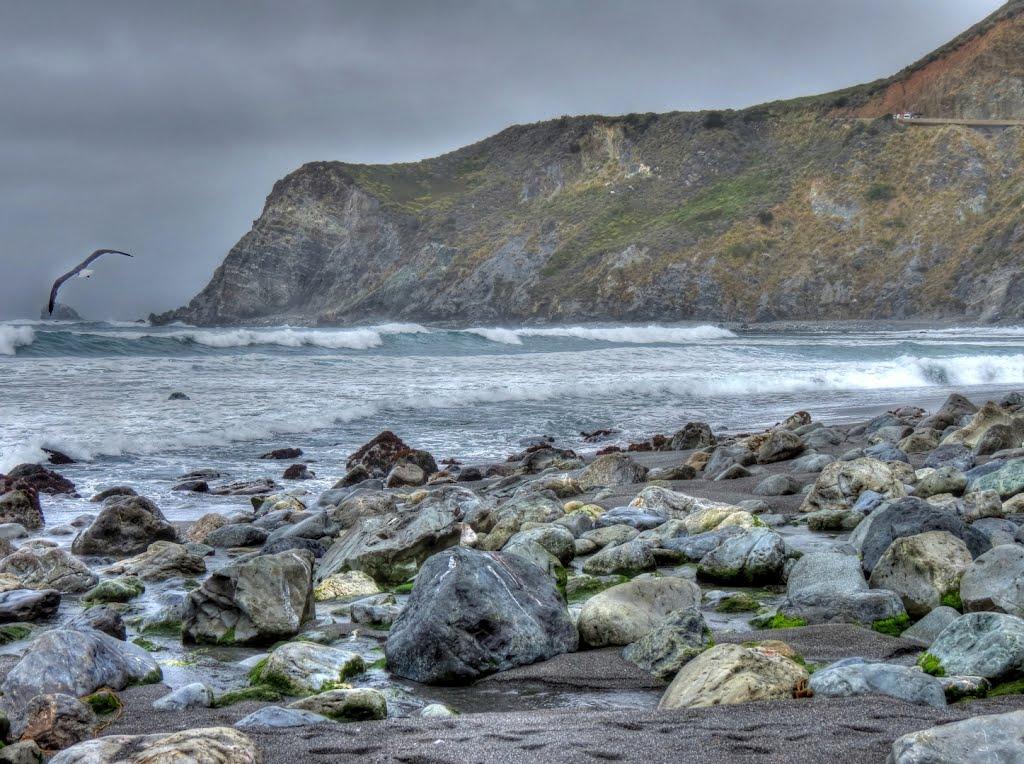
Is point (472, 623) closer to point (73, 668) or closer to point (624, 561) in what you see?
point (73, 668)

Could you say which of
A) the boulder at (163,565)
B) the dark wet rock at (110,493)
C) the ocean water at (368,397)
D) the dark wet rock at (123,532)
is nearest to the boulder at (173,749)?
the boulder at (163,565)

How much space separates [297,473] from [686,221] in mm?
67872

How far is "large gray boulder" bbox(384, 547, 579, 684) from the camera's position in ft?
12.2

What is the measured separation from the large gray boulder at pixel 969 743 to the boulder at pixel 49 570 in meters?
5.01

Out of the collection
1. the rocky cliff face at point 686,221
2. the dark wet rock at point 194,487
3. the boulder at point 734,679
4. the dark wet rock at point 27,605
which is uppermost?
the rocky cliff face at point 686,221

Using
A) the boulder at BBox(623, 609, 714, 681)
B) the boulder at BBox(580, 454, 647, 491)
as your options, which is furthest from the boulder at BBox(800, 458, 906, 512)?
the boulder at BBox(623, 609, 714, 681)

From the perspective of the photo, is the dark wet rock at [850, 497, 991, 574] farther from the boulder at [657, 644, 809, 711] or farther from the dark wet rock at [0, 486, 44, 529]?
the dark wet rock at [0, 486, 44, 529]

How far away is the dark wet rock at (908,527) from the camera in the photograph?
4.37m

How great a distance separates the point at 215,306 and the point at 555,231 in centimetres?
4005

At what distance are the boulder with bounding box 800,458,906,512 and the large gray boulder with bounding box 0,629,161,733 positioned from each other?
4.68 m

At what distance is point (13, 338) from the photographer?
92.1 feet

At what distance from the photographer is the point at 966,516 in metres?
5.25

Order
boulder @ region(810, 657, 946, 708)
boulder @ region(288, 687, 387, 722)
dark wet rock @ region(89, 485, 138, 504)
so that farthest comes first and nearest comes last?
1. dark wet rock @ region(89, 485, 138, 504)
2. boulder @ region(288, 687, 387, 722)
3. boulder @ region(810, 657, 946, 708)

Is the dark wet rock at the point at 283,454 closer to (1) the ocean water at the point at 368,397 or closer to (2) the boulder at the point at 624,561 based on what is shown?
(1) the ocean water at the point at 368,397
